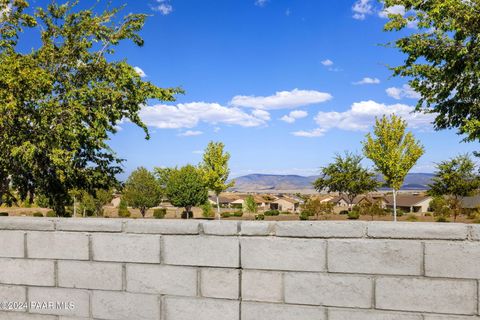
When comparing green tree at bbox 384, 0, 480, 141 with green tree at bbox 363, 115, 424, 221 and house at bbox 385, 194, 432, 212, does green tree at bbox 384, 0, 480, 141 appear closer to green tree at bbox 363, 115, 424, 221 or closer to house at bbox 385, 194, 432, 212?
green tree at bbox 363, 115, 424, 221

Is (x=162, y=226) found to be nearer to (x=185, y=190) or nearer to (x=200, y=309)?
(x=200, y=309)

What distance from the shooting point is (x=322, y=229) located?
4402mm

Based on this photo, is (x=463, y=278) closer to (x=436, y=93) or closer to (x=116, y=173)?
(x=436, y=93)

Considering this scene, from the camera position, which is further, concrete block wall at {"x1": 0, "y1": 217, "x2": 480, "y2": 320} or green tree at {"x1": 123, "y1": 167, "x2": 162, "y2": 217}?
green tree at {"x1": 123, "y1": 167, "x2": 162, "y2": 217}

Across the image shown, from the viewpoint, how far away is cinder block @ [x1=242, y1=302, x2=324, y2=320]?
4414mm

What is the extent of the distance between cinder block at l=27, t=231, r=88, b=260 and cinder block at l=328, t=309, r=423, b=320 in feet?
9.86

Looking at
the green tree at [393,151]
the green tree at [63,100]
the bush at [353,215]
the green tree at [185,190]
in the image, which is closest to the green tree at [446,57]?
the green tree at [63,100]

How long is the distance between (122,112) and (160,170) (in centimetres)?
6476

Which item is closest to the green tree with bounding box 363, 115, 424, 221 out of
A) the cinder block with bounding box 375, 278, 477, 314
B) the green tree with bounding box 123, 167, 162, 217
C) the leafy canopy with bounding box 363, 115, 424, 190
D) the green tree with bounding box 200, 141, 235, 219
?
the leafy canopy with bounding box 363, 115, 424, 190

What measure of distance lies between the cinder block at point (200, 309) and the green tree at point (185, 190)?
6250cm

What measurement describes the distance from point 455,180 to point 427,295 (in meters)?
57.7

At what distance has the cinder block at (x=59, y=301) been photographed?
5180 millimetres

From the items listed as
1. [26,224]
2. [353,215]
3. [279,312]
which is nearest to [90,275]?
[26,224]

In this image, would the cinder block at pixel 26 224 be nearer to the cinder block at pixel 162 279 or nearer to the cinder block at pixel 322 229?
the cinder block at pixel 162 279
